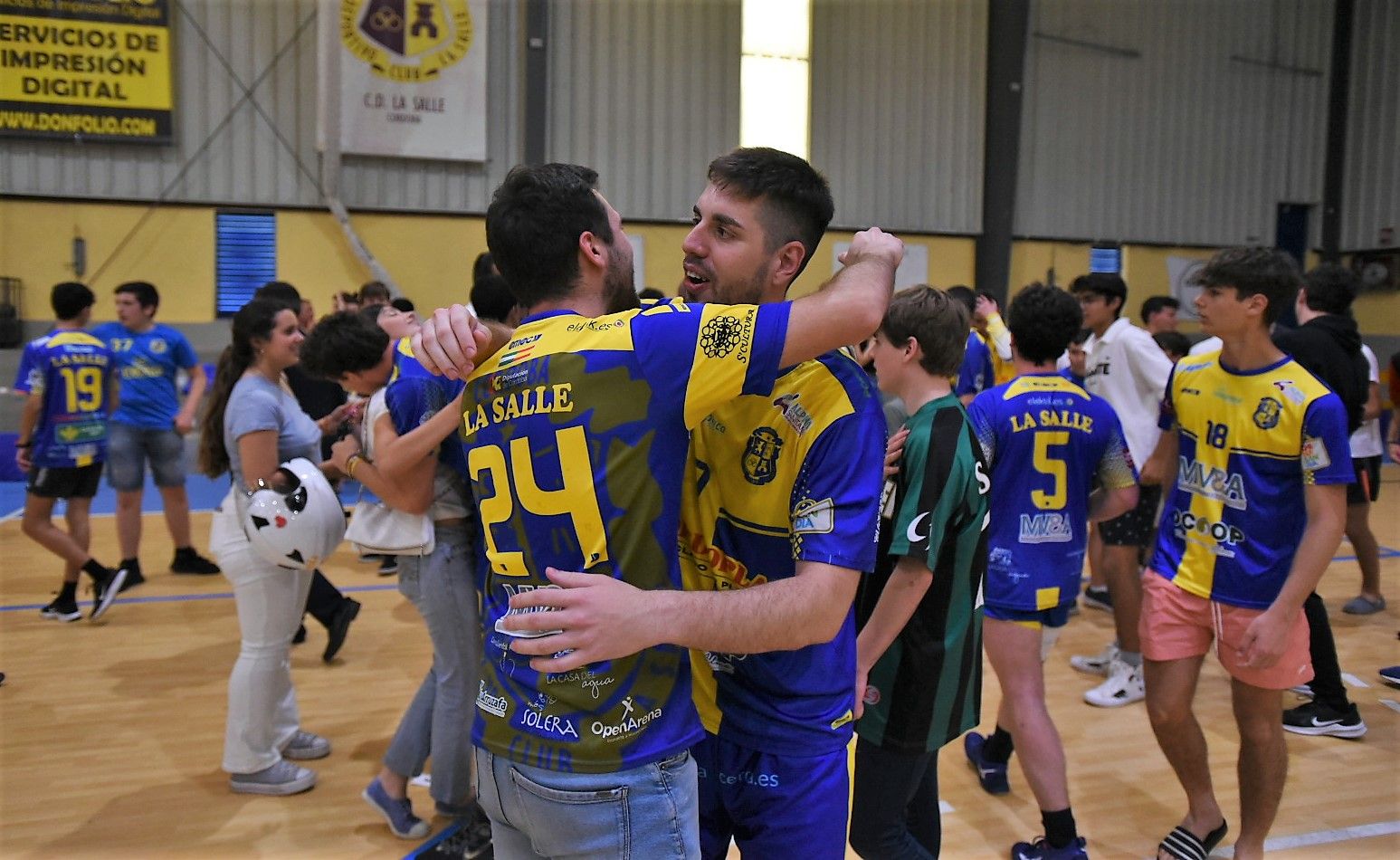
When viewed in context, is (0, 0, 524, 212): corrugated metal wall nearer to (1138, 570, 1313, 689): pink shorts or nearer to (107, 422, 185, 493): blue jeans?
(107, 422, 185, 493): blue jeans

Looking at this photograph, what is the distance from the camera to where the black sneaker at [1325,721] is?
4434mm

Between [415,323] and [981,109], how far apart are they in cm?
1298

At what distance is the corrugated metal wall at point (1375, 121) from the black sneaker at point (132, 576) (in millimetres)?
17890

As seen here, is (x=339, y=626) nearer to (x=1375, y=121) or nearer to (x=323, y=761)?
(x=323, y=761)

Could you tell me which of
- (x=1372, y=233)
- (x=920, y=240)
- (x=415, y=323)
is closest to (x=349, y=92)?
(x=920, y=240)

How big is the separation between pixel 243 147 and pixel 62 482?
7.28m

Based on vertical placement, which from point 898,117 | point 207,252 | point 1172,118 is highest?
point 1172,118

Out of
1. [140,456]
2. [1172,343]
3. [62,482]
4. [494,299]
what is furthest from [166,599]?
[1172,343]

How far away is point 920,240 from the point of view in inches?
574

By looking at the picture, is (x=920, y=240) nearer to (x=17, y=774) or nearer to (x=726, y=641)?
(x=17, y=774)

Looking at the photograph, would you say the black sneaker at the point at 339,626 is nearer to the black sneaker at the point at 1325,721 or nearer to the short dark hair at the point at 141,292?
the short dark hair at the point at 141,292

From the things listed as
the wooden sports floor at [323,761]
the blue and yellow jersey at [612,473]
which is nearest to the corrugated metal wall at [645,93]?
the wooden sports floor at [323,761]

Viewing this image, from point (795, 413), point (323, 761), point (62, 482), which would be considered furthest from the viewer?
point (62, 482)

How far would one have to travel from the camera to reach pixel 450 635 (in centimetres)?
334
